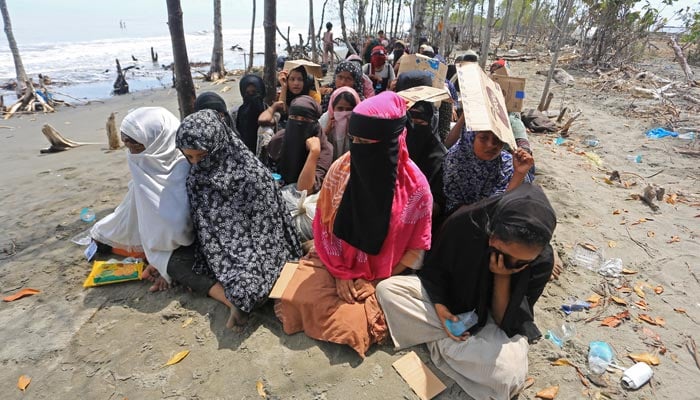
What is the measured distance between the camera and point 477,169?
2615 mm

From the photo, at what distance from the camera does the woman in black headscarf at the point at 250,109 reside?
4.18 metres

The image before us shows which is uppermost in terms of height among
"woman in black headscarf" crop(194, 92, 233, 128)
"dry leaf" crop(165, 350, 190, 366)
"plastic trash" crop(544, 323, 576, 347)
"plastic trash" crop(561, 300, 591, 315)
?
"woman in black headscarf" crop(194, 92, 233, 128)

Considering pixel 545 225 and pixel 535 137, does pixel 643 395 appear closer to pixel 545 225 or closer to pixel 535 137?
pixel 545 225

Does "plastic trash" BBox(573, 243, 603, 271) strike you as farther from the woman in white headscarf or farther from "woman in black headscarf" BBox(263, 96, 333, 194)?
the woman in white headscarf

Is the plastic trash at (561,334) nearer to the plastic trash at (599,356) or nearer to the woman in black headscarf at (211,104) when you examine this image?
the plastic trash at (599,356)

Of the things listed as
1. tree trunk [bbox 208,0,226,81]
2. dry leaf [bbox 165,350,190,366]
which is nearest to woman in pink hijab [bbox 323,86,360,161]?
dry leaf [bbox 165,350,190,366]

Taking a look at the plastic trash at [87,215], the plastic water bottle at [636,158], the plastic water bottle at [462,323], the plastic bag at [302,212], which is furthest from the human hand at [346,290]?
the plastic water bottle at [636,158]

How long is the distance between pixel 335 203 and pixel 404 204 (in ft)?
1.47

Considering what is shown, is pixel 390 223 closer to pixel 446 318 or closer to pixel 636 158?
pixel 446 318

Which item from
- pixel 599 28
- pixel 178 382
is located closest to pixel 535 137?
pixel 178 382

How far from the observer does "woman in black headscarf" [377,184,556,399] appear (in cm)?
180

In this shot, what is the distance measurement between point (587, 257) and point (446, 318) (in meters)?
1.92

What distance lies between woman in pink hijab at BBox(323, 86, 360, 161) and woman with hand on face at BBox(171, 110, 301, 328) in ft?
3.44

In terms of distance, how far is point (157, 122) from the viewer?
2.61 metres
